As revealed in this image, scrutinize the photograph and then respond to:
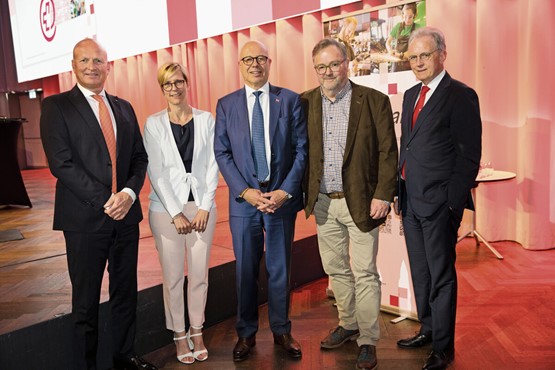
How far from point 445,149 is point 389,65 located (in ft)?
2.79

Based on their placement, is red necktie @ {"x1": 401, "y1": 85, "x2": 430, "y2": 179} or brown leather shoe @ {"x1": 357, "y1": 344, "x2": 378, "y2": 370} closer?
red necktie @ {"x1": 401, "y1": 85, "x2": 430, "y2": 179}

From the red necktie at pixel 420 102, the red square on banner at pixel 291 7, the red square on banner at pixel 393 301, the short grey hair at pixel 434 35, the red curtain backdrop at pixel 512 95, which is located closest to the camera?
the short grey hair at pixel 434 35

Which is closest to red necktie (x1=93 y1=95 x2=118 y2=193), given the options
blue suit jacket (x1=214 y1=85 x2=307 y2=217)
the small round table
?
blue suit jacket (x1=214 y1=85 x2=307 y2=217)

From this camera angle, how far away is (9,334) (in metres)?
2.23

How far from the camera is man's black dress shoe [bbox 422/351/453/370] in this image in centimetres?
238

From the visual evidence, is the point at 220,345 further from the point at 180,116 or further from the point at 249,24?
the point at 249,24

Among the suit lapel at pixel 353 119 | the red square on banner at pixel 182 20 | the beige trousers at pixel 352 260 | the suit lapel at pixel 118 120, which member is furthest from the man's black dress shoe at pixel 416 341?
the red square on banner at pixel 182 20

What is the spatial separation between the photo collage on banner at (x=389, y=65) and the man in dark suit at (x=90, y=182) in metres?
1.45

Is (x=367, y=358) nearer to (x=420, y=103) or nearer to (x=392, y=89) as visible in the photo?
(x=420, y=103)

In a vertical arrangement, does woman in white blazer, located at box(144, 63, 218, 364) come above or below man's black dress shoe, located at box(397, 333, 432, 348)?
above

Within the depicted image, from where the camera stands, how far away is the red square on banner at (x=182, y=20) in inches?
270

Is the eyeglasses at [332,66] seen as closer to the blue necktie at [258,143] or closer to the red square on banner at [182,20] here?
the blue necktie at [258,143]

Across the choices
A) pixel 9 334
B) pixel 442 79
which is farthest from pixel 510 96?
pixel 9 334

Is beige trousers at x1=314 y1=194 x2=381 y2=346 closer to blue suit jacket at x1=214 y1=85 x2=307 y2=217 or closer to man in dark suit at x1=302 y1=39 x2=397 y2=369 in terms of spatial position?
man in dark suit at x1=302 y1=39 x2=397 y2=369
